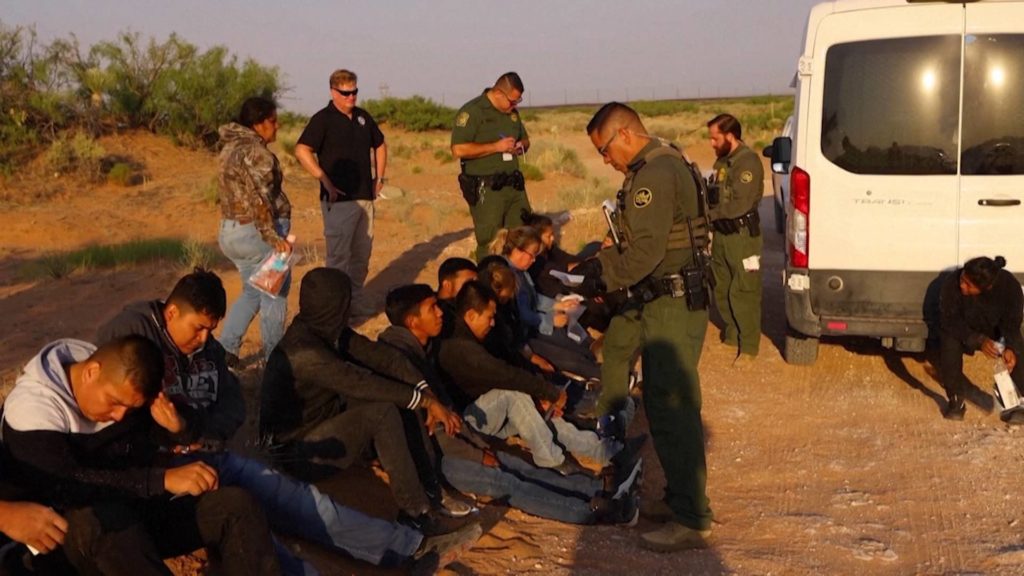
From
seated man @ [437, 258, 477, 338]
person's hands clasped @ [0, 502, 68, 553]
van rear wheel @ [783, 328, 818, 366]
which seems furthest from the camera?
van rear wheel @ [783, 328, 818, 366]

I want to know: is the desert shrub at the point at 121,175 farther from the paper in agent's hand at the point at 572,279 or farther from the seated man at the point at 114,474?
the seated man at the point at 114,474

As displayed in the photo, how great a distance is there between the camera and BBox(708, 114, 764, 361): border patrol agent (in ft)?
24.2

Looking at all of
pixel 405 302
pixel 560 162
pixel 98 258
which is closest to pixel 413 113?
pixel 560 162

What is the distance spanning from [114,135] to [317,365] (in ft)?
63.1

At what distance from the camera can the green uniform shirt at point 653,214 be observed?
14.1ft

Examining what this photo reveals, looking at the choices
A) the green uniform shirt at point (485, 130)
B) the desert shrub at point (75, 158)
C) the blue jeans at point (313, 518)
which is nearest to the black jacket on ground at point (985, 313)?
the green uniform shirt at point (485, 130)

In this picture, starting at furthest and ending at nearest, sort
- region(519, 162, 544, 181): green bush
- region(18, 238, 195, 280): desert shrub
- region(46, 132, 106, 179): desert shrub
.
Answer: region(519, 162, 544, 181): green bush, region(46, 132, 106, 179): desert shrub, region(18, 238, 195, 280): desert shrub

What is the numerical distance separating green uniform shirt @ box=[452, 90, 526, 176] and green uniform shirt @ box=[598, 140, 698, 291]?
3.52 meters

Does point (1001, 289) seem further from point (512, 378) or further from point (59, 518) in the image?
point (59, 518)

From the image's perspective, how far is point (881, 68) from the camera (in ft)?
20.8

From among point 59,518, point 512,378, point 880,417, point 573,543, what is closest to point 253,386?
point 512,378

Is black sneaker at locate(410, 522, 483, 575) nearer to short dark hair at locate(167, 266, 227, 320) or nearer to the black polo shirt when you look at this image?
short dark hair at locate(167, 266, 227, 320)

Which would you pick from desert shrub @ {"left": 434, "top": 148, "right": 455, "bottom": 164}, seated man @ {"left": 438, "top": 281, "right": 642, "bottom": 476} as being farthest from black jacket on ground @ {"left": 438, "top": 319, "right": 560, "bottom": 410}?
desert shrub @ {"left": 434, "top": 148, "right": 455, "bottom": 164}

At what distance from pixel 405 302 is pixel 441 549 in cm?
145
